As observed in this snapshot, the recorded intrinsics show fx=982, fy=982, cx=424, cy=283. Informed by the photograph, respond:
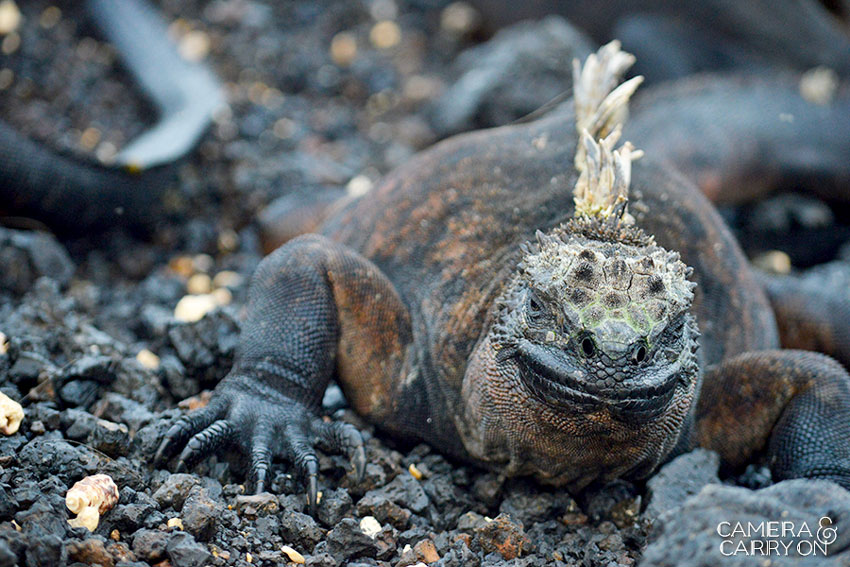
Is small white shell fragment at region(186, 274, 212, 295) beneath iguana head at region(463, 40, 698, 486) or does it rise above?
beneath

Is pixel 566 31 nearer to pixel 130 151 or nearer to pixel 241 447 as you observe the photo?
pixel 130 151

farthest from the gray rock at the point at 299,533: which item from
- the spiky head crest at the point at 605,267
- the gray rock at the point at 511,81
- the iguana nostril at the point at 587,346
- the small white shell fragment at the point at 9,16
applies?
the small white shell fragment at the point at 9,16

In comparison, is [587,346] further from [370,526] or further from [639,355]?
[370,526]

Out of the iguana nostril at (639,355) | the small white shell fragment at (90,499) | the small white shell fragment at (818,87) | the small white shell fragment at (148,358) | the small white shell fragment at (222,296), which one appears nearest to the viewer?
the iguana nostril at (639,355)

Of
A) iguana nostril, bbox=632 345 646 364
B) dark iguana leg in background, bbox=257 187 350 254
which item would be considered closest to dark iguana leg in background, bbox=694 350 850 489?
iguana nostril, bbox=632 345 646 364

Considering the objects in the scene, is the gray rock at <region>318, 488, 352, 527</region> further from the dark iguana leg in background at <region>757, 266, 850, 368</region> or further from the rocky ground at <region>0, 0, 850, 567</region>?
the dark iguana leg in background at <region>757, 266, 850, 368</region>

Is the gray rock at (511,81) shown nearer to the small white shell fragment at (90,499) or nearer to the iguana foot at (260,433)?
the iguana foot at (260,433)

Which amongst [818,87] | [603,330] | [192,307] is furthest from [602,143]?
[818,87]
